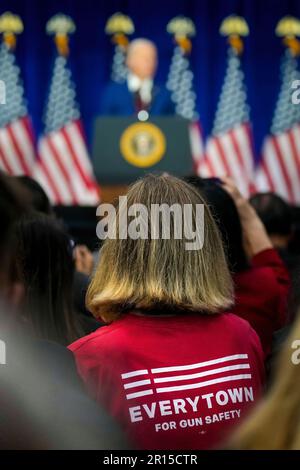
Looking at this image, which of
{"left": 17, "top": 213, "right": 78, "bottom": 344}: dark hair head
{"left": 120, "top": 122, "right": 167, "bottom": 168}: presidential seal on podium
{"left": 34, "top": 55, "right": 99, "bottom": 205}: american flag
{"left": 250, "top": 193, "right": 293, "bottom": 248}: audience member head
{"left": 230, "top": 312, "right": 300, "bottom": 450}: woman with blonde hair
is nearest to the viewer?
{"left": 230, "top": 312, "right": 300, "bottom": 450}: woman with blonde hair

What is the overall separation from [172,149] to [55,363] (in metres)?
3.25

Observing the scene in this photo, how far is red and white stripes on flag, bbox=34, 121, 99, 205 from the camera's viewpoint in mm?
6461

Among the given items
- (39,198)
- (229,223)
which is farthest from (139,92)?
(229,223)

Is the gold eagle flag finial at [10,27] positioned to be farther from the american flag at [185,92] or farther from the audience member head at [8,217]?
the audience member head at [8,217]

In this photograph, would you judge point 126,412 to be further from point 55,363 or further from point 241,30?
point 241,30

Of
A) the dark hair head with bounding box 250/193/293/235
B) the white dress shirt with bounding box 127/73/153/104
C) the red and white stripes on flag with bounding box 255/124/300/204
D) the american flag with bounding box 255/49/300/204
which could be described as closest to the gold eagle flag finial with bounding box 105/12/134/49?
the white dress shirt with bounding box 127/73/153/104

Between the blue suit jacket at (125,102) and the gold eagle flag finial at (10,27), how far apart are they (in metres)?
1.50

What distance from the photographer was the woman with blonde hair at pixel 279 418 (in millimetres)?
663

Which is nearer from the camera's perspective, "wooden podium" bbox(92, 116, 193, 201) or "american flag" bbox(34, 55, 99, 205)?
"wooden podium" bbox(92, 116, 193, 201)

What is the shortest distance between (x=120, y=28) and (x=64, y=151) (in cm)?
111

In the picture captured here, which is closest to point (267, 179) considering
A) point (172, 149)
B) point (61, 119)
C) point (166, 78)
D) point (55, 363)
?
point (166, 78)

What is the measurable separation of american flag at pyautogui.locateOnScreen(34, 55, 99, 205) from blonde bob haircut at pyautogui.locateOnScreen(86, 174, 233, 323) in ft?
16.5

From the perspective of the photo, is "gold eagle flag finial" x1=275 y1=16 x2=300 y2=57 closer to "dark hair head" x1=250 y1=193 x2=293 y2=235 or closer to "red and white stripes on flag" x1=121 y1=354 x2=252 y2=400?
"dark hair head" x1=250 y1=193 x2=293 y2=235

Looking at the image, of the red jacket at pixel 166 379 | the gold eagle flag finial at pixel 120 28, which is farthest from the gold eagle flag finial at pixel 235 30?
the red jacket at pixel 166 379
